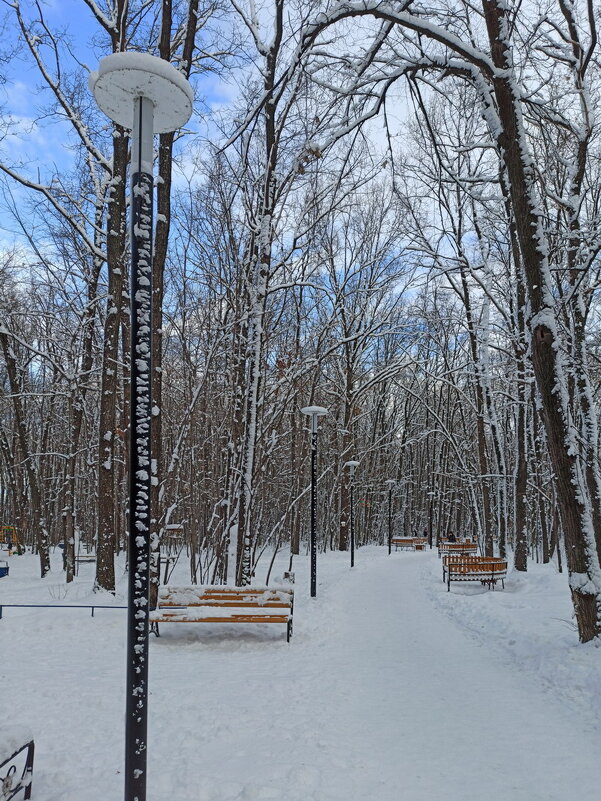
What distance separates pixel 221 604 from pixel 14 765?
5648 millimetres

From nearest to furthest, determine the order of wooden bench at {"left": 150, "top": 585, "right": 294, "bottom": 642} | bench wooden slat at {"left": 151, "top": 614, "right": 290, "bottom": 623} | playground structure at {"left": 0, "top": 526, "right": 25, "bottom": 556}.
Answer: bench wooden slat at {"left": 151, "top": 614, "right": 290, "bottom": 623} < wooden bench at {"left": 150, "top": 585, "right": 294, "bottom": 642} < playground structure at {"left": 0, "top": 526, "right": 25, "bottom": 556}

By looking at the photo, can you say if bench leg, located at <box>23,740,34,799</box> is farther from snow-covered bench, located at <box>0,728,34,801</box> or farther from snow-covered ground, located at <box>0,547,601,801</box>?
snow-covered ground, located at <box>0,547,601,801</box>

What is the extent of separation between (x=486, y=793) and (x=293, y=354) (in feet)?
41.1

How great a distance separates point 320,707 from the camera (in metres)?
5.62

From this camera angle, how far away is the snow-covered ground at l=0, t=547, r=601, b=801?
401cm

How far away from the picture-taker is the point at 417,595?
14.5m

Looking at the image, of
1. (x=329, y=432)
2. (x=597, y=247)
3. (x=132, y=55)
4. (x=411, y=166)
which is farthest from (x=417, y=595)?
(x=329, y=432)

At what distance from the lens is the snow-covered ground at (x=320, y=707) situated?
13.2ft

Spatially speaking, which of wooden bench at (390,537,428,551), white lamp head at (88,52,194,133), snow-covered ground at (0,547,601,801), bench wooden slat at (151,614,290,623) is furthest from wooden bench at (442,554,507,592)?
wooden bench at (390,537,428,551)

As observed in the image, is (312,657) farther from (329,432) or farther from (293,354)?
(329,432)

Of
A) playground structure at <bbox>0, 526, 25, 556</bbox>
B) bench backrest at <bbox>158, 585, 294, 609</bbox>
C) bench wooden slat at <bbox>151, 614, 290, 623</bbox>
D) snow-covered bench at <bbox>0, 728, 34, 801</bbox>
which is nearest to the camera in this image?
snow-covered bench at <bbox>0, 728, 34, 801</bbox>

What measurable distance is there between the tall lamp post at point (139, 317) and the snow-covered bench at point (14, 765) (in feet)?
2.41

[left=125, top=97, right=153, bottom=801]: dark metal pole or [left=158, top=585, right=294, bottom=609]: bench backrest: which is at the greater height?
[left=125, top=97, right=153, bottom=801]: dark metal pole

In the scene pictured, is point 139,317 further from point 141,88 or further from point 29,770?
point 29,770
